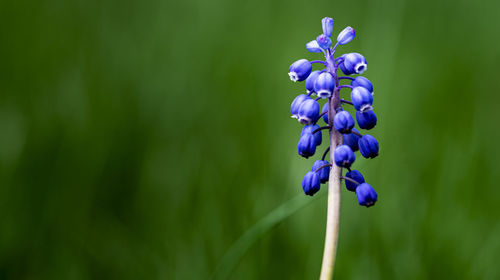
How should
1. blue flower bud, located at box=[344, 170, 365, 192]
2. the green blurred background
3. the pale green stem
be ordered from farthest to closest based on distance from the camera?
the green blurred background < blue flower bud, located at box=[344, 170, 365, 192] < the pale green stem

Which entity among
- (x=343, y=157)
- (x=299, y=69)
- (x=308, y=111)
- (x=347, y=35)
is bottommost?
(x=343, y=157)

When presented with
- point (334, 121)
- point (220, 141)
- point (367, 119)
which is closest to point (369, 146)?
point (367, 119)

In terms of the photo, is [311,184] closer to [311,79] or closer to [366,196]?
[366,196]

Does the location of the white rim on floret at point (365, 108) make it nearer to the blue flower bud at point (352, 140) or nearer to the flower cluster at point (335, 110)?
the flower cluster at point (335, 110)

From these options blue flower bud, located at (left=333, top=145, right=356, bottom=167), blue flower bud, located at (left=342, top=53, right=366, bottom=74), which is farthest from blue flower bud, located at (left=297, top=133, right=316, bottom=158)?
blue flower bud, located at (left=342, top=53, right=366, bottom=74)

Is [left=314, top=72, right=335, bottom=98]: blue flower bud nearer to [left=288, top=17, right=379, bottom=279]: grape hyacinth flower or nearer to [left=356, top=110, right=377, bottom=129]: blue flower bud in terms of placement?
[left=288, top=17, right=379, bottom=279]: grape hyacinth flower
